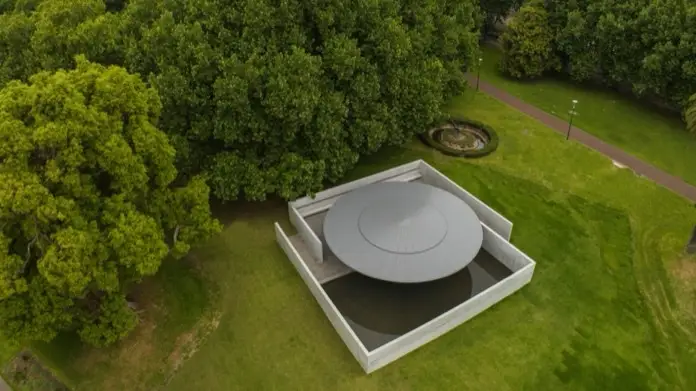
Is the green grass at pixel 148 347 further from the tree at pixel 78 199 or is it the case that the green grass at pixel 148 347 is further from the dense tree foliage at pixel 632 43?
the dense tree foliage at pixel 632 43

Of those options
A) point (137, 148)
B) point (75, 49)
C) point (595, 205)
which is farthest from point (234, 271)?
point (595, 205)

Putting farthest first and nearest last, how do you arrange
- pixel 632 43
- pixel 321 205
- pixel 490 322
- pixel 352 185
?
pixel 632 43
pixel 352 185
pixel 321 205
pixel 490 322

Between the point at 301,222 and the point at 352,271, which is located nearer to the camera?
the point at 352,271

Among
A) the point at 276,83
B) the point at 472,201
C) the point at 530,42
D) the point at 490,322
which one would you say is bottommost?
the point at 490,322

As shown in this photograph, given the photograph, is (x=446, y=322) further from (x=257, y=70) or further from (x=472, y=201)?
(x=257, y=70)

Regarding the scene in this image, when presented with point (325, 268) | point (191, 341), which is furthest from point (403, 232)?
point (191, 341)

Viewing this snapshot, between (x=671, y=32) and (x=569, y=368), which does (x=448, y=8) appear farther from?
(x=569, y=368)
